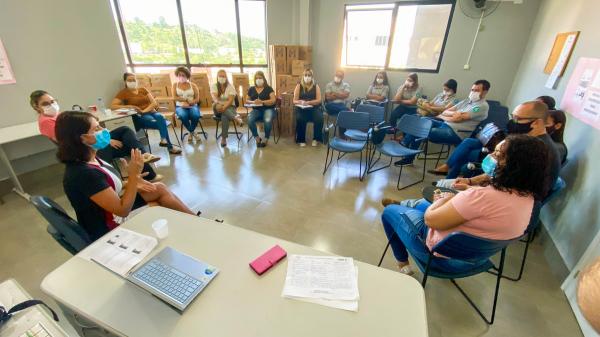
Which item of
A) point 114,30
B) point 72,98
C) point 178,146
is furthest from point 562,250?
point 114,30

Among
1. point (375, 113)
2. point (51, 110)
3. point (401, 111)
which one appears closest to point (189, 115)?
point (51, 110)

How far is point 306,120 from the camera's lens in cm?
443

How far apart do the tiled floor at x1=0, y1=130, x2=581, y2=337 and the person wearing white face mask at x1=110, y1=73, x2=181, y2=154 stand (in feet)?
1.44

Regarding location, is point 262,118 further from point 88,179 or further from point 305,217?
point 88,179

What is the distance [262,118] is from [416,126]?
2581 mm

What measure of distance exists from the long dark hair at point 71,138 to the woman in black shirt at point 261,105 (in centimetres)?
298

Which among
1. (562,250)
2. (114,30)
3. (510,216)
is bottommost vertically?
(562,250)

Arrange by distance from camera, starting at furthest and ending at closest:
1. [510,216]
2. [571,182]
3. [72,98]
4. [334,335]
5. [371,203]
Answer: [72,98]
[371,203]
[571,182]
[510,216]
[334,335]

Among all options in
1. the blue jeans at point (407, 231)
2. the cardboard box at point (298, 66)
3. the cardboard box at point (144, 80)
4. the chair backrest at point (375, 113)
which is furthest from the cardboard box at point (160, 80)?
the blue jeans at point (407, 231)

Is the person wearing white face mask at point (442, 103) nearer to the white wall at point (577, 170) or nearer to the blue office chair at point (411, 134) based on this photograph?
the blue office chair at point (411, 134)

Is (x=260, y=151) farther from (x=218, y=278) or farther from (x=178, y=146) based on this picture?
(x=218, y=278)

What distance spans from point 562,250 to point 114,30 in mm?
5931

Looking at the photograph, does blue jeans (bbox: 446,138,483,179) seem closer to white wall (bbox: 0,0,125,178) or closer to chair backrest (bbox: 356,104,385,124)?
chair backrest (bbox: 356,104,385,124)

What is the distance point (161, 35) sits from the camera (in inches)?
198
